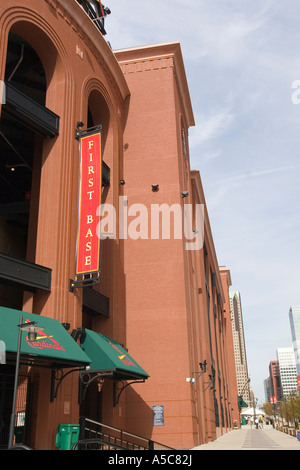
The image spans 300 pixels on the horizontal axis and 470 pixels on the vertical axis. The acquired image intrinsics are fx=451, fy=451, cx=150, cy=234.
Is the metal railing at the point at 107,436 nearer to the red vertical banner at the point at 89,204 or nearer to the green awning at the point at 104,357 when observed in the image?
the green awning at the point at 104,357

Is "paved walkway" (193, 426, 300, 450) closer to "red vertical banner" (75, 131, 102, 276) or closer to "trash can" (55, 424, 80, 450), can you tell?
"trash can" (55, 424, 80, 450)

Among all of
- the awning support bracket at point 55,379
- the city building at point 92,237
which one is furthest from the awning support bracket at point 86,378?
the awning support bracket at point 55,379

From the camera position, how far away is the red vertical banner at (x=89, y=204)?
59.7 ft

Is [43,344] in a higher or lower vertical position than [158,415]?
higher

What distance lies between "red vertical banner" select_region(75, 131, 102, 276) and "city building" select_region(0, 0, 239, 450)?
5 centimetres

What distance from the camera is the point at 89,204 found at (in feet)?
62.6

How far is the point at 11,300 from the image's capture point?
2420cm

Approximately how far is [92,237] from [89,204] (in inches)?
60.2

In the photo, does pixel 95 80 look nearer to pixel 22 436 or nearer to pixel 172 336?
pixel 172 336

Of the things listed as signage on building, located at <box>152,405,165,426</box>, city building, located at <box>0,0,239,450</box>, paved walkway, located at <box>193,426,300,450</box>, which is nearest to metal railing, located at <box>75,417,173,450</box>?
city building, located at <box>0,0,239,450</box>

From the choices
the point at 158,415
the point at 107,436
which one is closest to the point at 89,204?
the point at 107,436

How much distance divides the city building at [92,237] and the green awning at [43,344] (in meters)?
0.05

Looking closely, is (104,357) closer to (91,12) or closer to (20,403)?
(20,403)

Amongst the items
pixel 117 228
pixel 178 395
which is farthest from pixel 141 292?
pixel 178 395
